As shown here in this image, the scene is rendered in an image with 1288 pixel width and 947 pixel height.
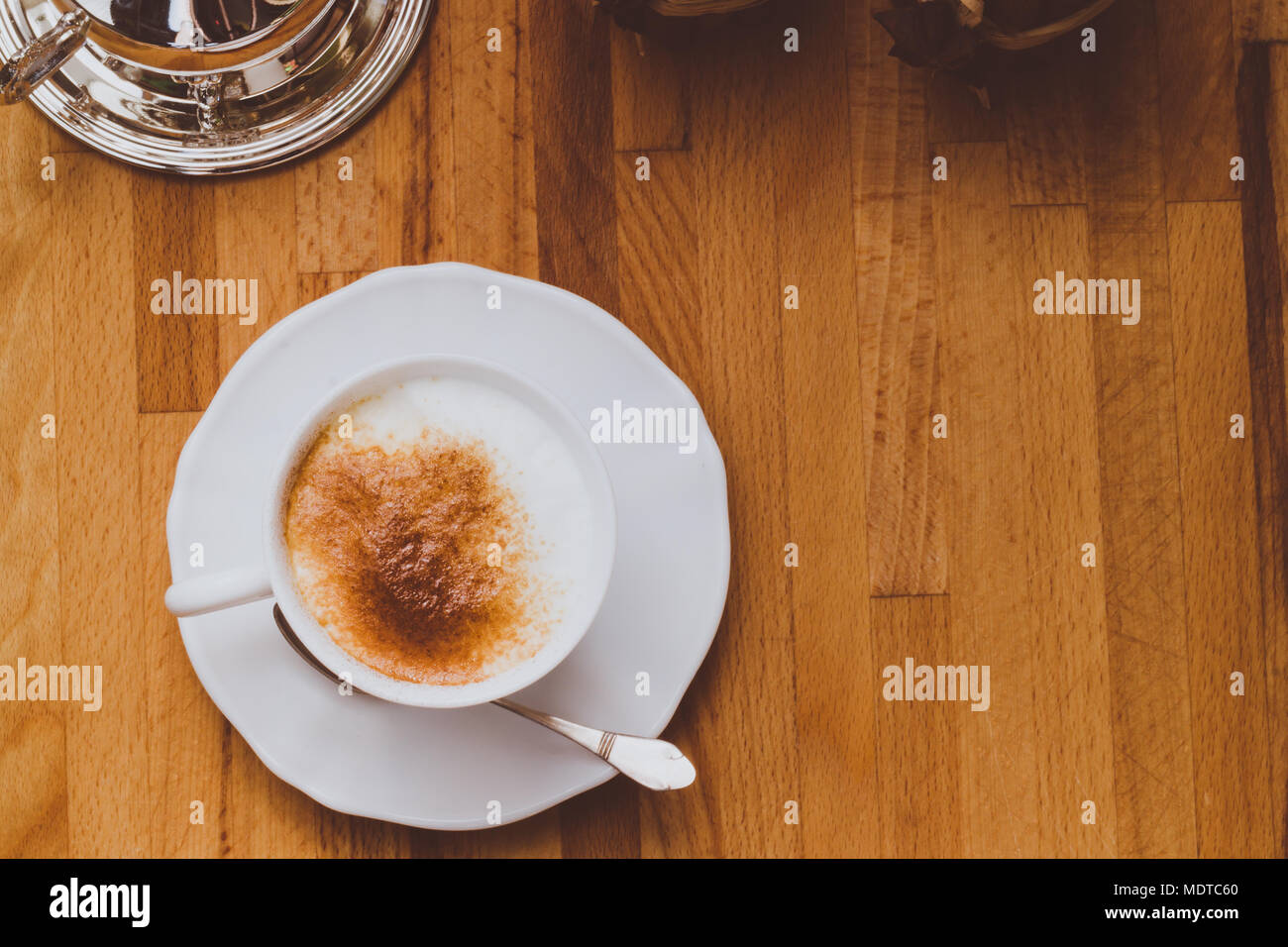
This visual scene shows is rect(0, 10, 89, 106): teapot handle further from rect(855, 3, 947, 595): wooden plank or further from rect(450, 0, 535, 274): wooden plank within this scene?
rect(855, 3, 947, 595): wooden plank

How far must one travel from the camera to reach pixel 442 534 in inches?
27.7

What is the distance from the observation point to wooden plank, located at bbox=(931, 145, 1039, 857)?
847 millimetres

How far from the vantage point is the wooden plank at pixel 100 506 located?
0.82m

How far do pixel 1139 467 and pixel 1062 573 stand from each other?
0.39 ft

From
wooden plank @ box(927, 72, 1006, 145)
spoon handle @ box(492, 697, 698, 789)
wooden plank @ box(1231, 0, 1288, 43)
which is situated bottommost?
spoon handle @ box(492, 697, 698, 789)

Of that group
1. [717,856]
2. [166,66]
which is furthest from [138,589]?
[717,856]

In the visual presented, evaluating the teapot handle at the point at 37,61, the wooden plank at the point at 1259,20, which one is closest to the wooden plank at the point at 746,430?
the wooden plank at the point at 1259,20

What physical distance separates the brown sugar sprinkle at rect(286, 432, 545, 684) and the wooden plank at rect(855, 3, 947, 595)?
33 centimetres

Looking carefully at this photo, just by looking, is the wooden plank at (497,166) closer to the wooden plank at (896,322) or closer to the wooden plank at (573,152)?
the wooden plank at (573,152)

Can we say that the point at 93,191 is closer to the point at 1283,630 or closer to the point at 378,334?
the point at 378,334

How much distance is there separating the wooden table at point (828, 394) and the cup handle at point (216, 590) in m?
0.20

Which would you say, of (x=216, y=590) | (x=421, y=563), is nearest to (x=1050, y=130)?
(x=421, y=563)

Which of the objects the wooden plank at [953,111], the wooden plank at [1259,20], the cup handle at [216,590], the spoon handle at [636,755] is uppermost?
the wooden plank at [1259,20]

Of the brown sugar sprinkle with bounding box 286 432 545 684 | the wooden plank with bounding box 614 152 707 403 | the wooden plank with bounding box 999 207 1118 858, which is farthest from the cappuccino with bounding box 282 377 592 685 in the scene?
the wooden plank with bounding box 999 207 1118 858
